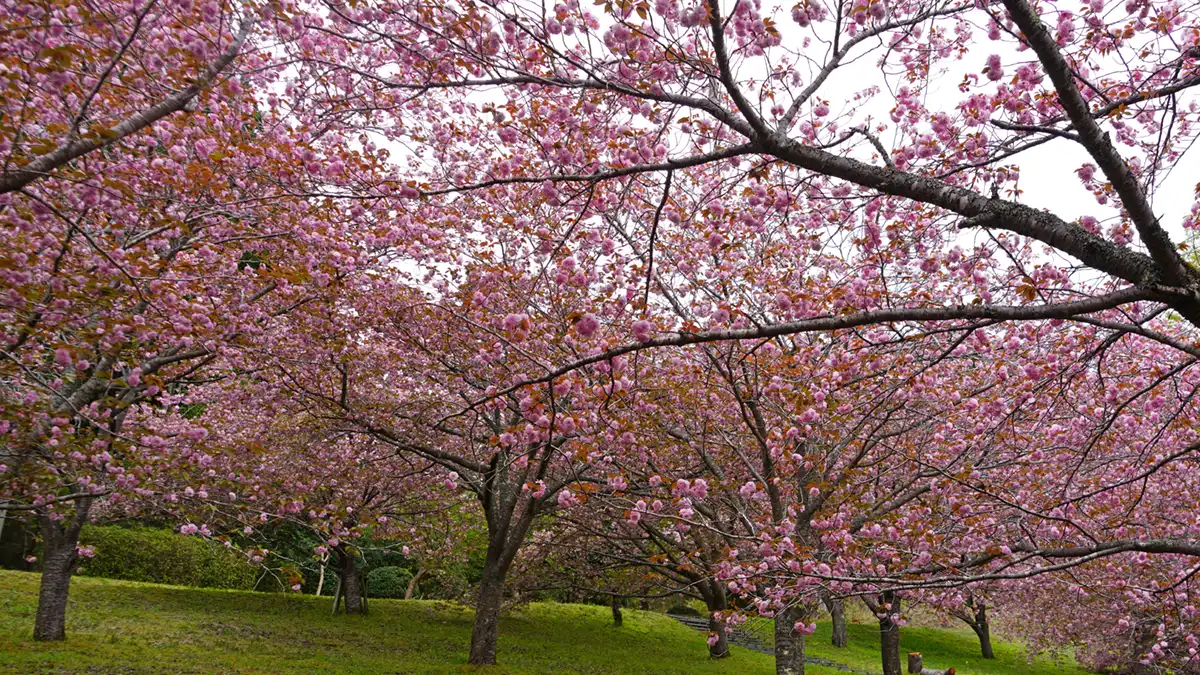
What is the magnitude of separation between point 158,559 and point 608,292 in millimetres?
20620

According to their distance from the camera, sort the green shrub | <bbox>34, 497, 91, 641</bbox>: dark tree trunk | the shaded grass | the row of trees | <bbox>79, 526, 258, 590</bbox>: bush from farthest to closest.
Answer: the green shrub < <bbox>79, 526, 258, 590</bbox>: bush < the shaded grass < <bbox>34, 497, 91, 641</bbox>: dark tree trunk < the row of trees

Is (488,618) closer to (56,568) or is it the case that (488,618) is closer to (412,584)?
(56,568)

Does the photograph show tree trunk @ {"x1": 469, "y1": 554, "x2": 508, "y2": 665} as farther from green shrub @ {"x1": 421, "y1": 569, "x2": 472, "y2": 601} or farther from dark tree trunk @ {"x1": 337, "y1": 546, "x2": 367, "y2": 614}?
dark tree trunk @ {"x1": 337, "y1": 546, "x2": 367, "y2": 614}

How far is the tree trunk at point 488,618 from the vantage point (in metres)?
12.2

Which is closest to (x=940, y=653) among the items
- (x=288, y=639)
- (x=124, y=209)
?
(x=288, y=639)

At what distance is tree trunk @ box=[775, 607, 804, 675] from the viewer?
10266 millimetres

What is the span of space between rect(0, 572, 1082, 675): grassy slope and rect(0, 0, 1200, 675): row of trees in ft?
5.28

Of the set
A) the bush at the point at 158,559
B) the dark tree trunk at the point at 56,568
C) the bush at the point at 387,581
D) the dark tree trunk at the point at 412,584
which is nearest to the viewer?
the dark tree trunk at the point at 56,568

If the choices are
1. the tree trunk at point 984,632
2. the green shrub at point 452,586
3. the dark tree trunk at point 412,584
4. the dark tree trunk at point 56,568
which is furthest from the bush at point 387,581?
the tree trunk at point 984,632

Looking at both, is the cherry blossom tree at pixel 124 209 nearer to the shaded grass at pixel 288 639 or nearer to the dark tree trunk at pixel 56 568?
the dark tree trunk at pixel 56 568

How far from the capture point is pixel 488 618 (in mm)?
12430

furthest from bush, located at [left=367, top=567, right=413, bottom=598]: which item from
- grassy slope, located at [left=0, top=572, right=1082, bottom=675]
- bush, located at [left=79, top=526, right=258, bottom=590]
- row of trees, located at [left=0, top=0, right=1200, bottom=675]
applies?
row of trees, located at [left=0, top=0, right=1200, bottom=675]

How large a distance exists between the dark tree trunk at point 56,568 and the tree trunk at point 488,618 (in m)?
6.40

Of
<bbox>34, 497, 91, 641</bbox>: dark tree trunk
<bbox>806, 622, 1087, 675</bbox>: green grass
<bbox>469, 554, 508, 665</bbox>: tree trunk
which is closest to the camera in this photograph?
A: <bbox>34, 497, 91, 641</bbox>: dark tree trunk
